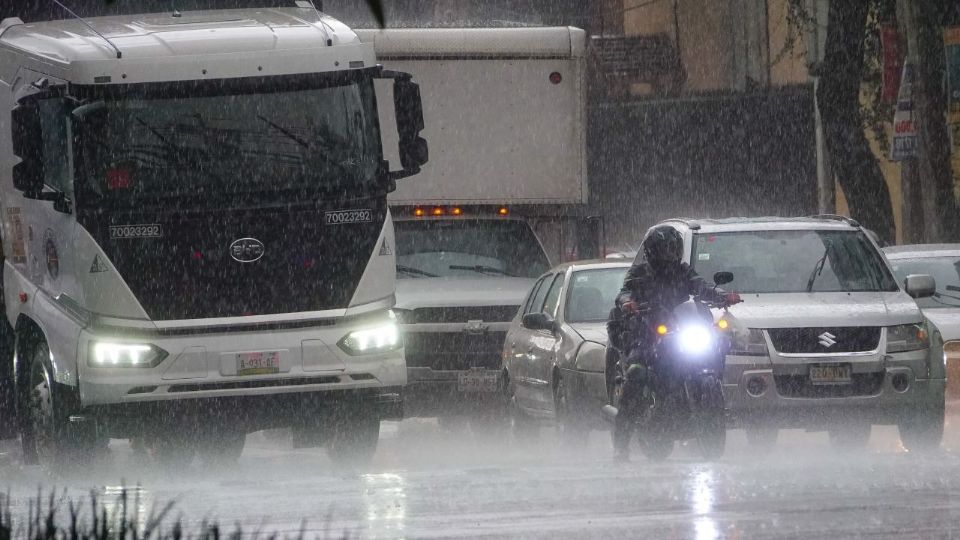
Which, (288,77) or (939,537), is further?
(288,77)

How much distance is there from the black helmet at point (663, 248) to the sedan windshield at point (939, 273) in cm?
522

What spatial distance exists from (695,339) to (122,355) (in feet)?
12.4

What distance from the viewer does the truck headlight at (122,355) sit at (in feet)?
40.5

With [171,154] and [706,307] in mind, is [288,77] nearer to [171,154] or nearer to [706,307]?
[171,154]

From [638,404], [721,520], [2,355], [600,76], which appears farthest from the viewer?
[600,76]

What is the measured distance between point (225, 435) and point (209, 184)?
1921 mm

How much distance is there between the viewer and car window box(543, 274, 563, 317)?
49.2 ft

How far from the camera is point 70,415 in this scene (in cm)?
1266

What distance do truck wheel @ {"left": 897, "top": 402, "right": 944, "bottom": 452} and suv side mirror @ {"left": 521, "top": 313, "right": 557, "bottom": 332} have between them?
2.76 m

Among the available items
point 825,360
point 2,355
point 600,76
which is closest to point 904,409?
point 825,360

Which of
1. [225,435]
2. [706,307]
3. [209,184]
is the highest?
[209,184]

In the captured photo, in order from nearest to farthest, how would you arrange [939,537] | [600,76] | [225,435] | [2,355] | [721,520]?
[939,537] < [721,520] < [225,435] < [2,355] < [600,76]

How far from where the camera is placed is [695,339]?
11938 millimetres

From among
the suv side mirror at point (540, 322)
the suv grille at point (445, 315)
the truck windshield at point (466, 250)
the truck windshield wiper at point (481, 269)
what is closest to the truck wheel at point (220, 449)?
the suv grille at point (445, 315)
